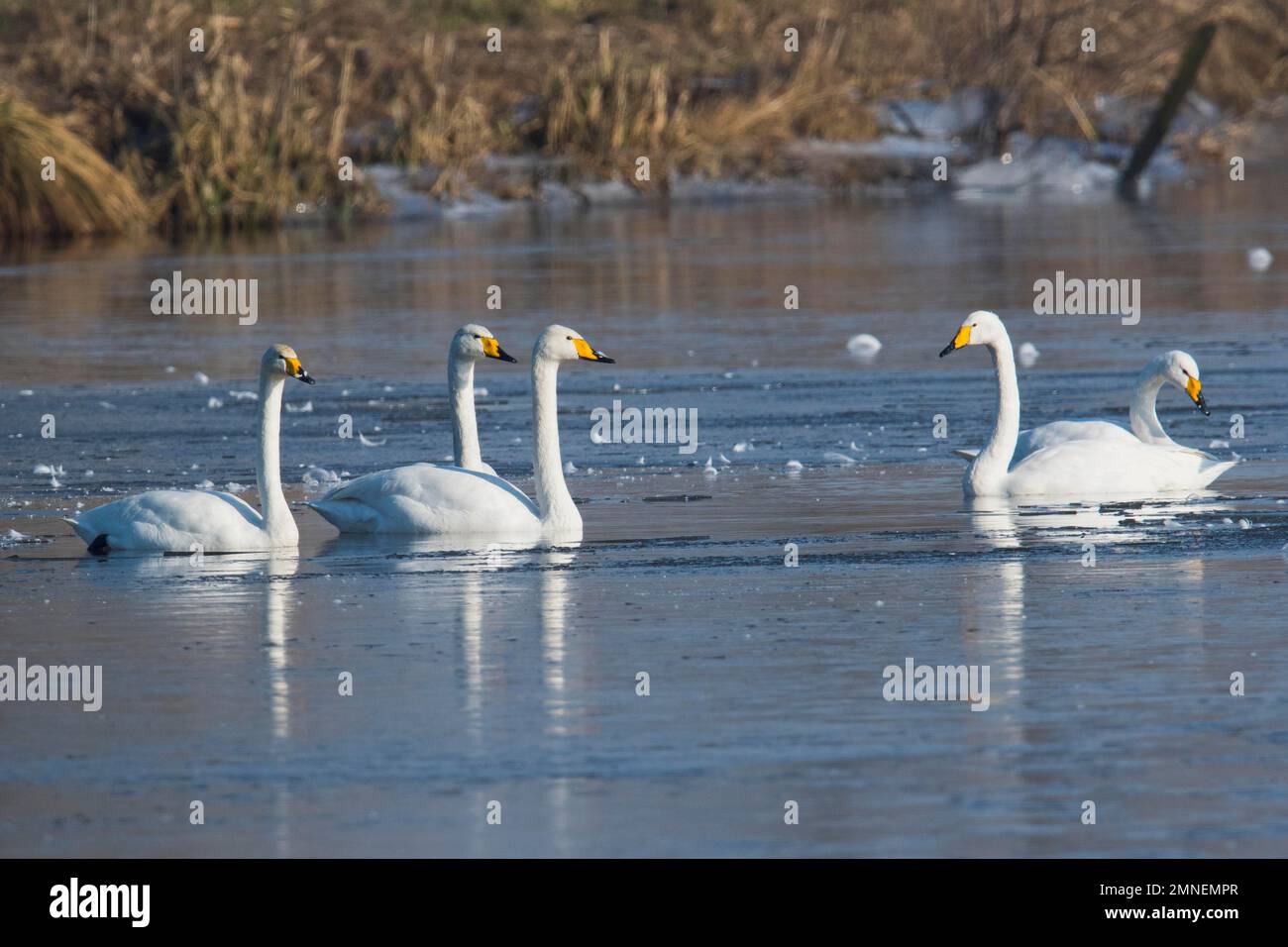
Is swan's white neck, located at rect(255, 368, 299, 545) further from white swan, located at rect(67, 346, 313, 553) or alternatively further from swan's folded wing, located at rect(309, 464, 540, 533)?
swan's folded wing, located at rect(309, 464, 540, 533)

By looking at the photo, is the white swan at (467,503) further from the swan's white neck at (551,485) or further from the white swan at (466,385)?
the white swan at (466,385)

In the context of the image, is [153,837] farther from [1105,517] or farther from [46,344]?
[46,344]

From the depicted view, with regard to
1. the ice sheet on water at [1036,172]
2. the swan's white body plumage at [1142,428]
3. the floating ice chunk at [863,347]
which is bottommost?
the swan's white body plumage at [1142,428]

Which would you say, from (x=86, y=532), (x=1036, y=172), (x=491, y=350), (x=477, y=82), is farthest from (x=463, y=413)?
(x=1036, y=172)

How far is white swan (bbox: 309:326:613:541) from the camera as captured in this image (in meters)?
10.2

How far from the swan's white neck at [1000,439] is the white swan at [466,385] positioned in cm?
221

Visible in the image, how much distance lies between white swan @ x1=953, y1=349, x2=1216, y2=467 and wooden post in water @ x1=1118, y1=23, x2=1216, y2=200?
74.1 feet

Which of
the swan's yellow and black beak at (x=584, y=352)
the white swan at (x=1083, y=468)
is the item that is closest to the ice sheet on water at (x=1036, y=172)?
the white swan at (x=1083, y=468)

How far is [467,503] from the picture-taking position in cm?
1023

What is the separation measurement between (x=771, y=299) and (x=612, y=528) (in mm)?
10871

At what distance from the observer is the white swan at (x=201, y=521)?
9.96 meters

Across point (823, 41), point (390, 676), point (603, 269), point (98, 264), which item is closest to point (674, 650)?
point (390, 676)

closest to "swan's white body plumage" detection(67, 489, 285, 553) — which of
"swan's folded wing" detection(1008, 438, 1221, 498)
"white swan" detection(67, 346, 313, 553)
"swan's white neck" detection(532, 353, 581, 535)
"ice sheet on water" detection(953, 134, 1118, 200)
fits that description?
"white swan" detection(67, 346, 313, 553)

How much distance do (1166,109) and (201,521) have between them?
2841 cm
